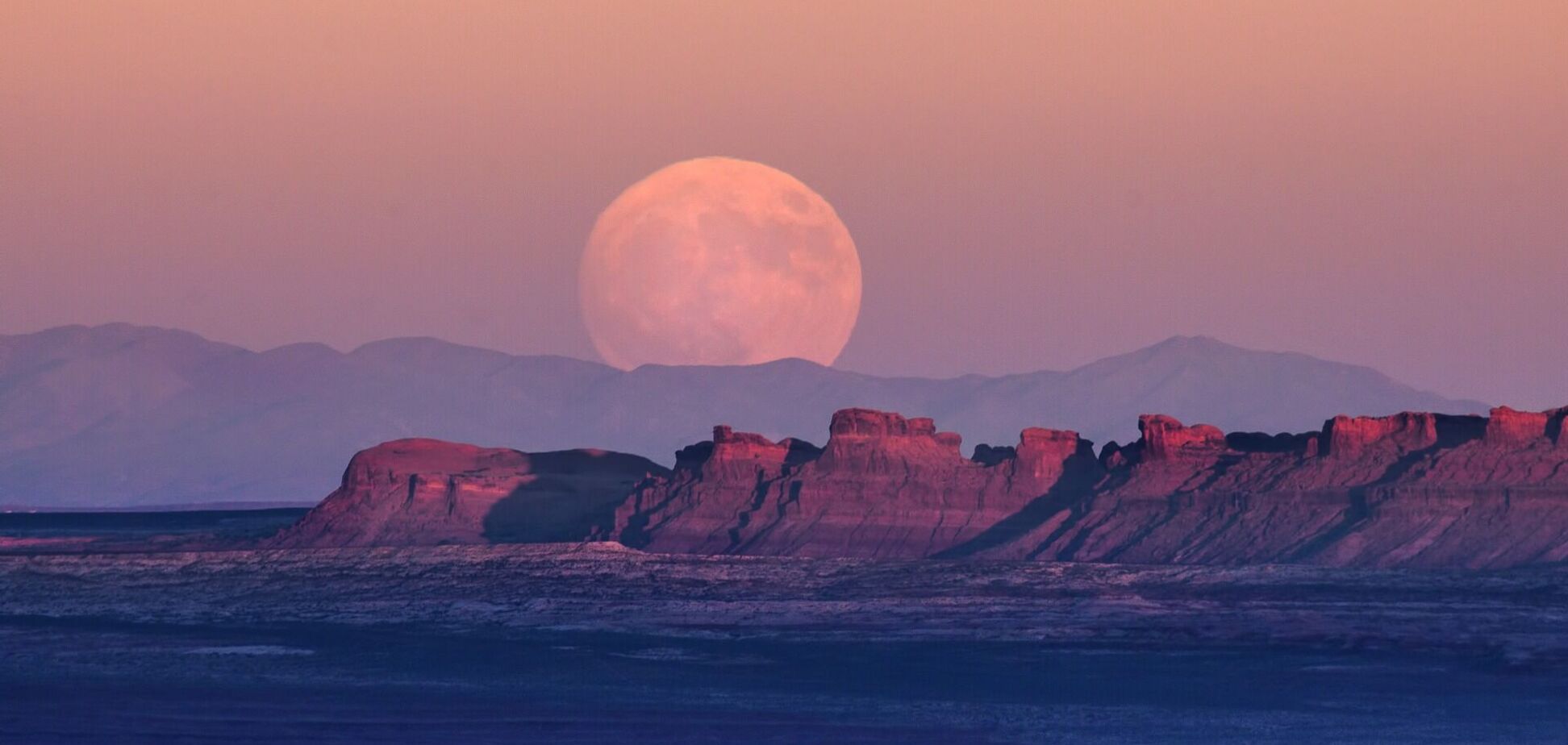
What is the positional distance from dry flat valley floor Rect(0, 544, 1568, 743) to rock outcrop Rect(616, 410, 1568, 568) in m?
5.46

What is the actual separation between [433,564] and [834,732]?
181ft

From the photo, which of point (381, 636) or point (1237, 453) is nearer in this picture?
point (381, 636)

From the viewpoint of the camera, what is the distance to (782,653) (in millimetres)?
75375

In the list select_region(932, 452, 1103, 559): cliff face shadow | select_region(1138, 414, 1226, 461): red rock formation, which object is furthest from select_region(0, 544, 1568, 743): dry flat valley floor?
select_region(1138, 414, 1226, 461): red rock formation

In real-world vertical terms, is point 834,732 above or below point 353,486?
below

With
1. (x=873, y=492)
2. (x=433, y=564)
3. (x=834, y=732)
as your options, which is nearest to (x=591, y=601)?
(x=433, y=564)

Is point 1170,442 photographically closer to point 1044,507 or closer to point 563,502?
point 1044,507

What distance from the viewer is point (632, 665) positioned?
7131 cm

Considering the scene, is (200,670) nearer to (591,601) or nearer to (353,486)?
(591,601)

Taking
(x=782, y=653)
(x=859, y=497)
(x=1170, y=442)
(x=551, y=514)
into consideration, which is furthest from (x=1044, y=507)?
(x=782, y=653)

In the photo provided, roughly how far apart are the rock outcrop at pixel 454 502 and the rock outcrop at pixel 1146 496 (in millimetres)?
5997

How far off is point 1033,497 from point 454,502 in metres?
29.9

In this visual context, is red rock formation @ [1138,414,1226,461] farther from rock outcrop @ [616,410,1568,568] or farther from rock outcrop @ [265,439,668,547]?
rock outcrop @ [265,439,668,547]

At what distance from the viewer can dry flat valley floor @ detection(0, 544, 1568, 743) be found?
57969mm
